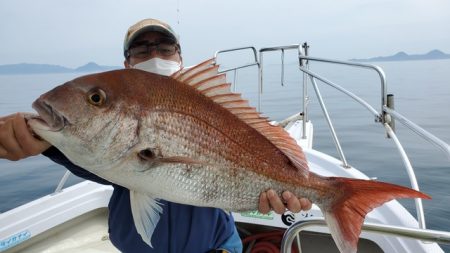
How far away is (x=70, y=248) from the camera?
342cm

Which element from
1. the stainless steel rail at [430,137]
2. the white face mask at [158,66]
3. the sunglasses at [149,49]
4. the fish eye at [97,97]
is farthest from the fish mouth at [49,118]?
the stainless steel rail at [430,137]

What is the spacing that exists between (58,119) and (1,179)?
816 centimetres

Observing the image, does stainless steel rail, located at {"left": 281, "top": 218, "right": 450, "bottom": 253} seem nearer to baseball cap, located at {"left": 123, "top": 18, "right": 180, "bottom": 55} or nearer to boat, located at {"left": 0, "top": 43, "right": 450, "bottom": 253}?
boat, located at {"left": 0, "top": 43, "right": 450, "bottom": 253}

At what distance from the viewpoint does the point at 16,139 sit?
1258 millimetres

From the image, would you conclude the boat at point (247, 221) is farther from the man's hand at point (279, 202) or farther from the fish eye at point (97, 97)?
the fish eye at point (97, 97)

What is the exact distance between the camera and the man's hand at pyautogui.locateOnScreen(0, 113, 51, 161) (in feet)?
4.06

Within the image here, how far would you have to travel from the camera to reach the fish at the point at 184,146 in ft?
4.13

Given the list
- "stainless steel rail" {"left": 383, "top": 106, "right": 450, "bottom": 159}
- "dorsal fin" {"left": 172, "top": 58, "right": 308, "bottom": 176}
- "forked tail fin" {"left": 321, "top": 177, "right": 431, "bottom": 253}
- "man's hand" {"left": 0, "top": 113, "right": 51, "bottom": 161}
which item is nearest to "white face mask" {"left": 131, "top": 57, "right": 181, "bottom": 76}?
"dorsal fin" {"left": 172, "top": 58, "right": 308, "bottom": 176}

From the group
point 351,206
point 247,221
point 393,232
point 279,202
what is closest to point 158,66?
point 279,202

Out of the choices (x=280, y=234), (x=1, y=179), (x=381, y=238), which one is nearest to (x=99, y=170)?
(x=381, y=238)

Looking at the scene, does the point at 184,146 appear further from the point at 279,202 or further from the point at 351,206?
the point at 351,206

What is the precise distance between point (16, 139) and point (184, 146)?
0.57 m

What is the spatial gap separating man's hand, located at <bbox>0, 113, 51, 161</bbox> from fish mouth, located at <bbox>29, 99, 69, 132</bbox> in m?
0.06

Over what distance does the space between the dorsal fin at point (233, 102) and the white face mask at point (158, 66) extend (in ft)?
1.60
